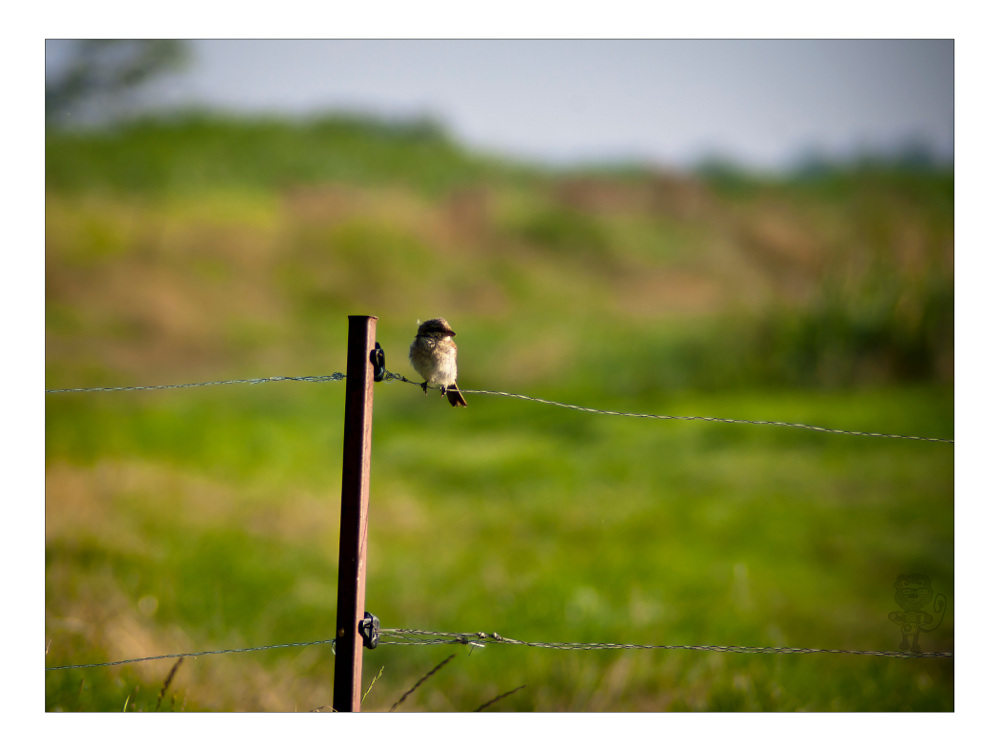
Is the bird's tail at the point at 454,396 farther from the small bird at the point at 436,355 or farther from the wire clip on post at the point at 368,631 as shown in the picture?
the wire clip on post at the point at 368,631

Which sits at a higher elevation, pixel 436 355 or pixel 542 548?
pixel 436 355

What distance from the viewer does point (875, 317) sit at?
15.8 metres

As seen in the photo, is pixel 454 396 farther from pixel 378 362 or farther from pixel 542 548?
pixel 542 548

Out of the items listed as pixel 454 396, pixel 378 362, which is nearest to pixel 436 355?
pixel 454 396

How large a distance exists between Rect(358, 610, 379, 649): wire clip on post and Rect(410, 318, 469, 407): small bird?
1.37 m

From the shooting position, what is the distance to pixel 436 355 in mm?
3709

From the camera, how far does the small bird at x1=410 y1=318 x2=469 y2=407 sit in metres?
3.72

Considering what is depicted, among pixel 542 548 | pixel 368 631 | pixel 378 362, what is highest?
pixel 378 362

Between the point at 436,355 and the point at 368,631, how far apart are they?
156 centimetres
